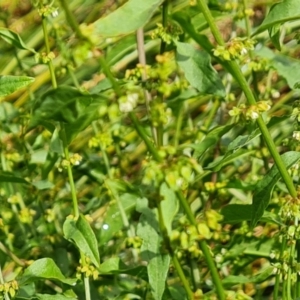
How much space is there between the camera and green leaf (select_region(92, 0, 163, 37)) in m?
0.81

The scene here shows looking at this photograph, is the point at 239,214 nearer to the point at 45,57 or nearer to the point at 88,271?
the point at 88,271

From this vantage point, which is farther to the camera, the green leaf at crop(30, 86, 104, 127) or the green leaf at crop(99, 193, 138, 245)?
the green leaf at crop(99, 193, 138, 245)

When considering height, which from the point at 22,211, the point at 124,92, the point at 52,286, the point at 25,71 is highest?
the point at 124,92

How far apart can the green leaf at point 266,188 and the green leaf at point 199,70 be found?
12 cm

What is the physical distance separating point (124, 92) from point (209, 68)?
258 mm

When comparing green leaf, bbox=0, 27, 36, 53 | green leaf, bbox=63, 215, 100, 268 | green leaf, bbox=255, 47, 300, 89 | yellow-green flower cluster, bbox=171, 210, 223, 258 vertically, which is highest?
green leaf, bbox=0, 27, 36, 53

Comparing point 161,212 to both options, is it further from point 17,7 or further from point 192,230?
point 17,7

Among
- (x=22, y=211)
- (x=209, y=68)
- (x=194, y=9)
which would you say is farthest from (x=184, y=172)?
(x=22, y=211)

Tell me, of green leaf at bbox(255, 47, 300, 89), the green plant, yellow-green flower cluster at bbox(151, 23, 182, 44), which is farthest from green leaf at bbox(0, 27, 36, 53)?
green leaf at bbox(255, 47, 300, 89)

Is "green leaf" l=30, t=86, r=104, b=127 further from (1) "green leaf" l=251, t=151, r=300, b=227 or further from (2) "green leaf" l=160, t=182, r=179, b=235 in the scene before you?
(1) "green leaf" l=251, t=151, r=300, b=227

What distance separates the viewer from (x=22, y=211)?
146 cm

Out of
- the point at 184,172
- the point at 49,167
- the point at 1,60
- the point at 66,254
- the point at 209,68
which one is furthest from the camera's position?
the point at 1,60

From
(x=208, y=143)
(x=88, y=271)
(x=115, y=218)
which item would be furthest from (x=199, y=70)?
(x=115, y=218)

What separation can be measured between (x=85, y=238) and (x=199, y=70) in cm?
26
